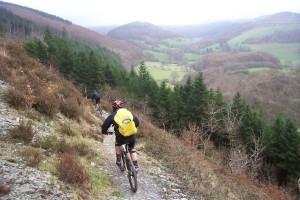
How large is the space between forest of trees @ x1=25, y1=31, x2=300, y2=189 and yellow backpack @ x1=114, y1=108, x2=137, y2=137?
19.9 m

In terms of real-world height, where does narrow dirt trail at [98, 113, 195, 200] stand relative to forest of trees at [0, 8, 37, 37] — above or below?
below

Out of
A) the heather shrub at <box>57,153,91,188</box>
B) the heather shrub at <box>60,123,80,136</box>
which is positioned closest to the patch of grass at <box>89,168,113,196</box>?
the heather shrub at <box>57,153,91,188</box>

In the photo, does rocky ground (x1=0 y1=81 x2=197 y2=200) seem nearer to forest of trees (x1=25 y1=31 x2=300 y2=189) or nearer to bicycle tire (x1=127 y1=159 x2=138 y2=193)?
bicycle tire (x1=127 y1=159 x2=138 y2=193)

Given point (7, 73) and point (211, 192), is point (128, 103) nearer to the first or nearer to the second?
point (7, 73)

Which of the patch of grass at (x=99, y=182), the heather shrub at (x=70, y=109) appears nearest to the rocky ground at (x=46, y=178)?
the patch of grass at (x=99, y=182)

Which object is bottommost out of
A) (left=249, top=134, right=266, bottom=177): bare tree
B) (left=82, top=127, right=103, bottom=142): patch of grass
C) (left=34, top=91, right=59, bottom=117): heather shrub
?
(left=249, top=134, right=266, bottom=177): bare tree

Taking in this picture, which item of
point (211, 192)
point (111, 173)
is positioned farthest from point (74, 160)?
point (211, 192)

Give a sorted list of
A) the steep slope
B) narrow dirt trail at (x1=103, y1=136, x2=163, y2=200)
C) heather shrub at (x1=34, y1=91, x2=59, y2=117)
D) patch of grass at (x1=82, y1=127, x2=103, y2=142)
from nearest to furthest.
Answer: the steep slope, narrow dirt trail at (x1=103, y1=136, x2=163, y2=200), heather shrub at (x1=34, y1=91, x2=59, y2=117), patch of grass at (x1=82, y1=127, x2=103, y2=142)

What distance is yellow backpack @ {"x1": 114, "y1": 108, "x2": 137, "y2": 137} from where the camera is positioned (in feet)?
30.6

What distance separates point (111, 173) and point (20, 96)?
4696 millimetres

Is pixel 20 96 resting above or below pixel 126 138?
above

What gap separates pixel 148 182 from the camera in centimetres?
1096

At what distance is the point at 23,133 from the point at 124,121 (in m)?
3.50

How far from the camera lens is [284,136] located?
137ft
